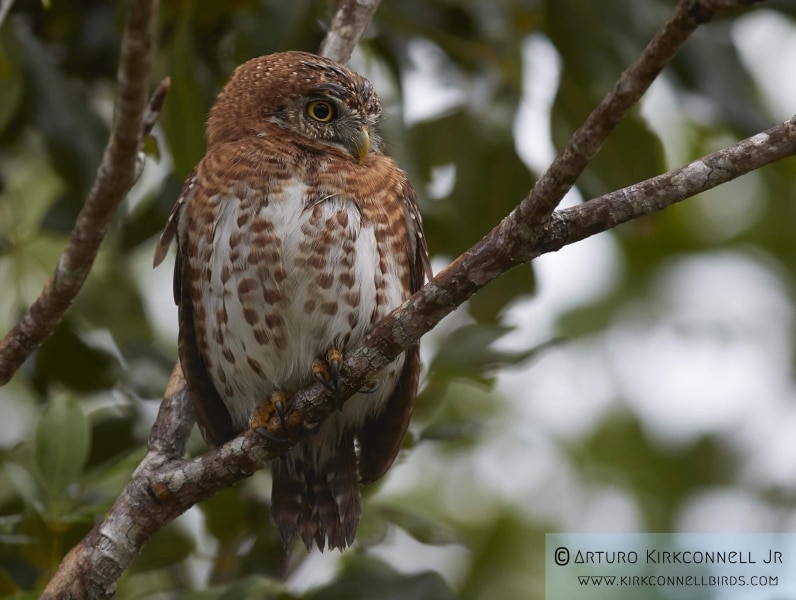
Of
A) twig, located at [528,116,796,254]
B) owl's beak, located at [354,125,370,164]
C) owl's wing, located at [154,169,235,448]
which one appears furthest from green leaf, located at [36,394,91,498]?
twig, located at [528,116,796,254]

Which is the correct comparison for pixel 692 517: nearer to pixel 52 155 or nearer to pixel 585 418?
pixel 585 418

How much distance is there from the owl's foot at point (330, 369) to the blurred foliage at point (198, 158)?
72 centimetres

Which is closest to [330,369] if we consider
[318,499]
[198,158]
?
[318,499]

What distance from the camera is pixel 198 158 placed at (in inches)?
170

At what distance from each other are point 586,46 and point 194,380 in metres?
2.10

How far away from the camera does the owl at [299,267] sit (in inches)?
147

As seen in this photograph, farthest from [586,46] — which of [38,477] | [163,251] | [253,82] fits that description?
[38,477]

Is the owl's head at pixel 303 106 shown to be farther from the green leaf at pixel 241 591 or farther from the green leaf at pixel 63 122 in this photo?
the green leaf at pixel 241 591

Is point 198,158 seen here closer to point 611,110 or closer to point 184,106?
point 184,106

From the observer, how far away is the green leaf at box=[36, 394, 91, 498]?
12.3 ft

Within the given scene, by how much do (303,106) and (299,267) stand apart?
2.49 feet

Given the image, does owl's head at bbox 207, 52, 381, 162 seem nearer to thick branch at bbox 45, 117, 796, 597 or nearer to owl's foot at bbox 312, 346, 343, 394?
owl's foot at bbox 312, 346, 343, 394

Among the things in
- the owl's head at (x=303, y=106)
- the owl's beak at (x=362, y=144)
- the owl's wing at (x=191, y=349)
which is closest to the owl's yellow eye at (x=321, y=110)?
the owl's head at (x=303, y=106)

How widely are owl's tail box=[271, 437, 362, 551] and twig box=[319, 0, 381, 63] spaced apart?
146cm
